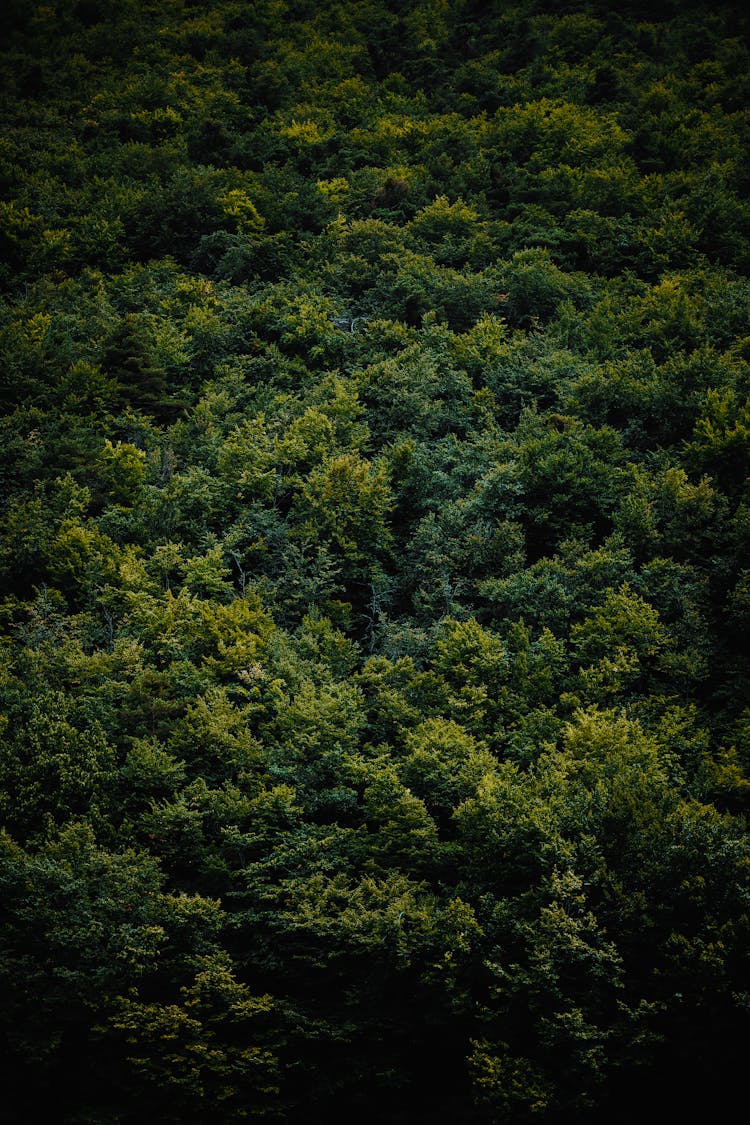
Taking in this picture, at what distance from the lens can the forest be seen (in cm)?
1867

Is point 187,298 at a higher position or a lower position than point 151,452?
higher

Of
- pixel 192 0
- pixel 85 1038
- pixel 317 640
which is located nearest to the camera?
pixel 85 1038

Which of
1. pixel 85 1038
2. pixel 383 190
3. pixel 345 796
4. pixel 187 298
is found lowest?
pixel 85 1038

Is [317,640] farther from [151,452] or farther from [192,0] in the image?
[192,0]

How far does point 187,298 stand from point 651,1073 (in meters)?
33.7

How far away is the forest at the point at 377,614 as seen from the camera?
18672mm

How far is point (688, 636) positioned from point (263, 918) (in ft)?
46.1

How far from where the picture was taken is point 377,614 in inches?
1166

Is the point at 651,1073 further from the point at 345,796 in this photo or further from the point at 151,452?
the point at 151,452

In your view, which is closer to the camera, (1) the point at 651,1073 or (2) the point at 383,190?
(1) the point at 651,1073

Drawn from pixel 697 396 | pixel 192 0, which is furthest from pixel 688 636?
pixel 192 0

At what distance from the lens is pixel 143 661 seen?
80.7ft

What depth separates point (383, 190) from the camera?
4722 cm

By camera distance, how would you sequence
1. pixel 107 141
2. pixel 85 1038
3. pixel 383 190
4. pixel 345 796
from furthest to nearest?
pixel 107 141 → pixel 383 190 → pixel 345 796 → pixel 85 1038
